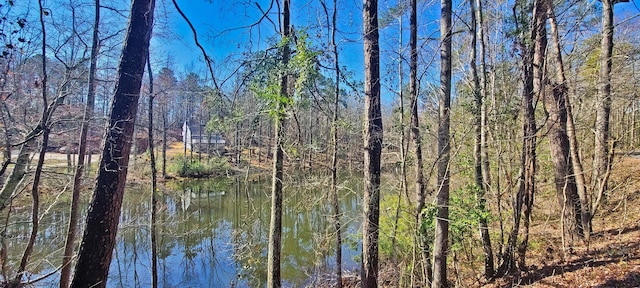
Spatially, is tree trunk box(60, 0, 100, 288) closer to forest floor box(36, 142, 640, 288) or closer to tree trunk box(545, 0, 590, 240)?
forest floor box(36, 142, 640, 288)

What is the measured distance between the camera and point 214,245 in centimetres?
1000

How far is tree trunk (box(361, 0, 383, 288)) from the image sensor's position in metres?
4.00

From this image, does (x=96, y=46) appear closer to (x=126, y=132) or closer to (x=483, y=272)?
(x=126, y=132)

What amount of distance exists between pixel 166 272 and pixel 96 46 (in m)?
6.02

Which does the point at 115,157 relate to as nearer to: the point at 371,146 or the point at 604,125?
the point at 371,146

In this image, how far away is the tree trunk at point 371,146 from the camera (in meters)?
4.00

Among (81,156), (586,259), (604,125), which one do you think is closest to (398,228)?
(586,259)

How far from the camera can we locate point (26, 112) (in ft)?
14.3

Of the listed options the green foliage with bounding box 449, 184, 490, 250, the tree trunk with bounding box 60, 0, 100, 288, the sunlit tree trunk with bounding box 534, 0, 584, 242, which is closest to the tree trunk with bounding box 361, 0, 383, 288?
the green foliage with bounding box 449, 184, 490, 250

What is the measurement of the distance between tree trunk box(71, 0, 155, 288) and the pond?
3026mm

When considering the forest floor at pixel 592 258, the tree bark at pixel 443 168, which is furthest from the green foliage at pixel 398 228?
the forest floor at pixel 592 258

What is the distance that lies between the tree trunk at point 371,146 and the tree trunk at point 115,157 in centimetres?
261

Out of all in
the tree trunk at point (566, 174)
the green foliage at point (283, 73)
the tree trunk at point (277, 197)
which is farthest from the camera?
the tree trunk at point (277, 197)

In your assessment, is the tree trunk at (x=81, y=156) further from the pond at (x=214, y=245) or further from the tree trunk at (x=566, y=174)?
the tree trunk at (x=566, y=174)
